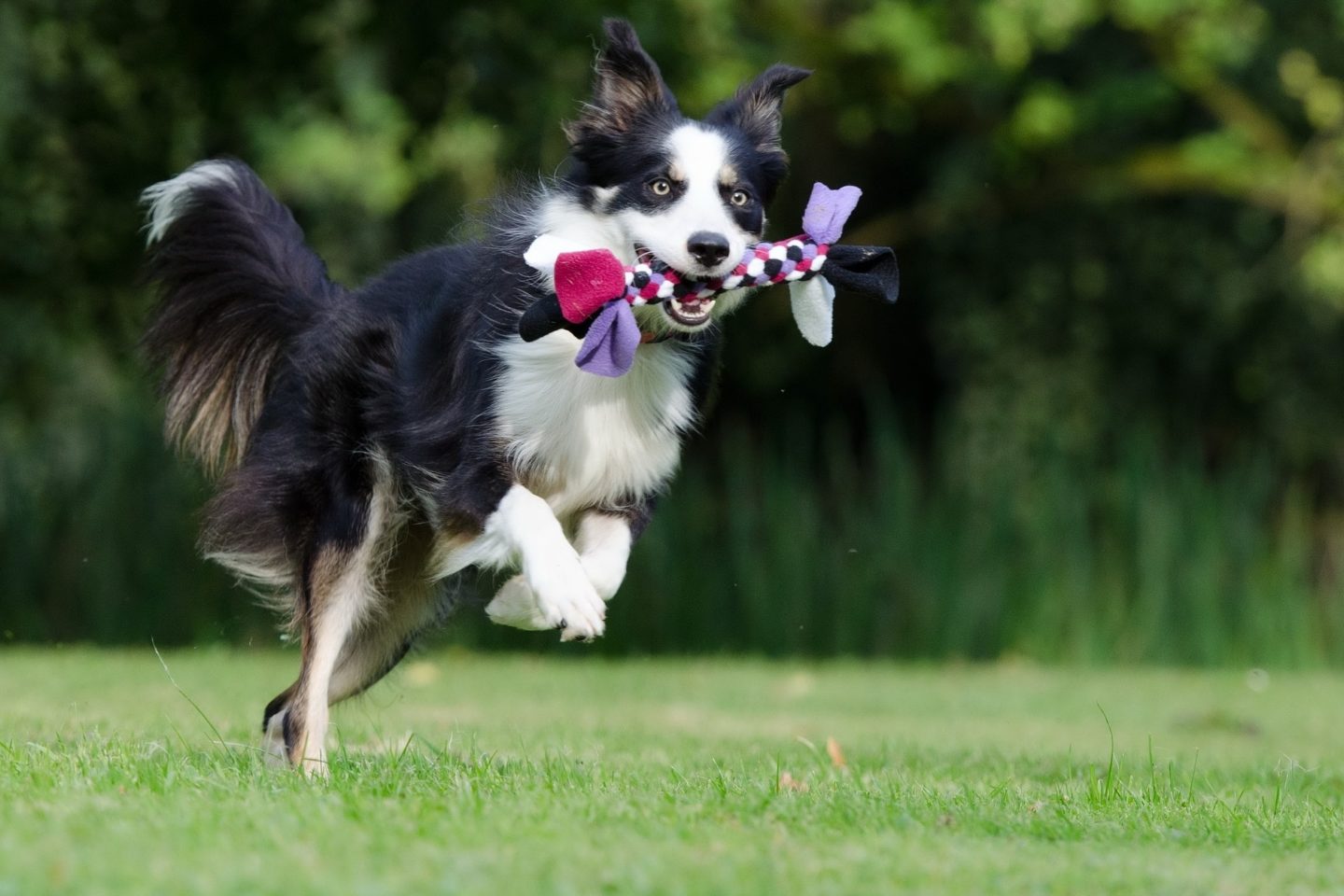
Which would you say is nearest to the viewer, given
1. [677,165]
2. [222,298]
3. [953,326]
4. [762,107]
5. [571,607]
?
[571,607]

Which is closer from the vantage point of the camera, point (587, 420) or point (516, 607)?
point (516, 607)

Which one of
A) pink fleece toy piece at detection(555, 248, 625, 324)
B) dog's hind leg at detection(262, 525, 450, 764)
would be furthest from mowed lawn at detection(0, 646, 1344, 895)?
pink fleece toy piece at detection(555, 248, 625, 324)

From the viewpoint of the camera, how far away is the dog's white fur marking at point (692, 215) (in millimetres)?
5176

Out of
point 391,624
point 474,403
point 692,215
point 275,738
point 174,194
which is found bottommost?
point 275,738

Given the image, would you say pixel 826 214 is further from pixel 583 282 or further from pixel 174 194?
pixel 174 194

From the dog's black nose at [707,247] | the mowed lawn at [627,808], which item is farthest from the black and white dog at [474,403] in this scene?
the mowed lawn at [627,808]

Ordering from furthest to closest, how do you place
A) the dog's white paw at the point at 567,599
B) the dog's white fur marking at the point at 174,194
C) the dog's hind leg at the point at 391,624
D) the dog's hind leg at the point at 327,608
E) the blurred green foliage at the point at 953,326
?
the blurred green foliage at the point at 953,326
the dog's white fur marking at the point at 174,194
the dog's hind leg at the point at 391,624
the dog's hind leg at the point at 327,608
the dog's white paw at the point at 567,599

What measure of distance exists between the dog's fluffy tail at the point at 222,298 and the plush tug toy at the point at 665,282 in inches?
62.4

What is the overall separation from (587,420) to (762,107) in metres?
1.13

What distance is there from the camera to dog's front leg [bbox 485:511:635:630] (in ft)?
17.0

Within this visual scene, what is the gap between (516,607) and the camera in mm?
5207

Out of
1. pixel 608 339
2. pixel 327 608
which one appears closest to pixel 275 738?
pixel 327 608

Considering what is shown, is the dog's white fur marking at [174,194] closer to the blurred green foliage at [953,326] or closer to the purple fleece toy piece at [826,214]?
the purple fleece toy piece at [826,214]

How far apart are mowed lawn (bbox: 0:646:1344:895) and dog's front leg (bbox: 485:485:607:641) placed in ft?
1.29
